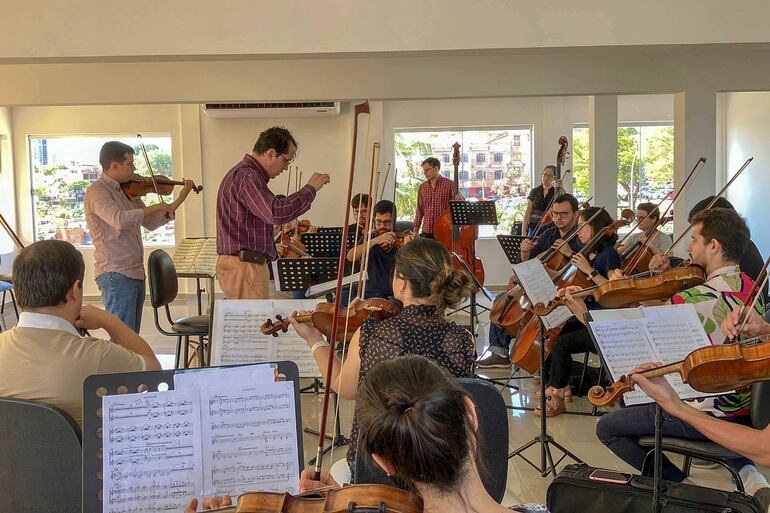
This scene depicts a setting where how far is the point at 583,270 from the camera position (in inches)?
170

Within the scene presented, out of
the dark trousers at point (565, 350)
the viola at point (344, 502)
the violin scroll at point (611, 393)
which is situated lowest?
the dark trousers at point (565, 350)

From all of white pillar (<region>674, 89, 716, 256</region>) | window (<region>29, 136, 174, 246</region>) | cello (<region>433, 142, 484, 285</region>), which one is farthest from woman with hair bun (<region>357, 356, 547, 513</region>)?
window (<region>29, 136, 174, 246</region>)

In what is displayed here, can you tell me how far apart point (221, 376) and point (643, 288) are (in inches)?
88.4

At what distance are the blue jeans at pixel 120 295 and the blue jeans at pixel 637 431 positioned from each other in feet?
8.24

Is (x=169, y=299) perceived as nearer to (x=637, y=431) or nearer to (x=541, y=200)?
(x=637, y=431)

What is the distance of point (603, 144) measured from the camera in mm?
7609

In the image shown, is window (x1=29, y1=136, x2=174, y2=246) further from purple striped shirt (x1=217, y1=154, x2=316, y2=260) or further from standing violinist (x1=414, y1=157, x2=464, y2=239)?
purple striped shirt (x1=217, y1=154, x2=316, y2=260)

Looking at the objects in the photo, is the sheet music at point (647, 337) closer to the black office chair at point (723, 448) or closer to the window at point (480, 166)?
the black office chair at point (723, 448)

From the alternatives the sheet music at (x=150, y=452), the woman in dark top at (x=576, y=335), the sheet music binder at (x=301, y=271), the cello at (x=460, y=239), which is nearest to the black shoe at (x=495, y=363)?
the woman in dark top at (x=576, y=335)

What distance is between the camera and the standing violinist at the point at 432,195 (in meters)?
8.20

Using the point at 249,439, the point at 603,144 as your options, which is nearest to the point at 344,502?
the point at 249,439

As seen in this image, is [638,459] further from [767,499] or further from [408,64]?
[408,64]

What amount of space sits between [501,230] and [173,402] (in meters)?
8.77

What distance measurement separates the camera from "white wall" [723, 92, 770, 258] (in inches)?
360
